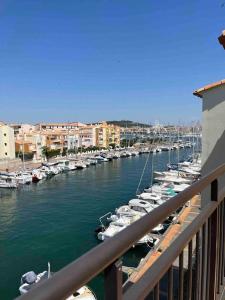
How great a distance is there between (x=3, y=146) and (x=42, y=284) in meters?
58.3

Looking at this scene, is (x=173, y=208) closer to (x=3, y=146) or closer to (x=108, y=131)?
(x=3, y=146)

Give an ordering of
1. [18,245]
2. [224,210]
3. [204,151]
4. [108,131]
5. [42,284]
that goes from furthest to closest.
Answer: [108,131]
[18,245]
[204,151]
[224,210]
[42,284]

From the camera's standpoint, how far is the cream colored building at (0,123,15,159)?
5559 centimetres

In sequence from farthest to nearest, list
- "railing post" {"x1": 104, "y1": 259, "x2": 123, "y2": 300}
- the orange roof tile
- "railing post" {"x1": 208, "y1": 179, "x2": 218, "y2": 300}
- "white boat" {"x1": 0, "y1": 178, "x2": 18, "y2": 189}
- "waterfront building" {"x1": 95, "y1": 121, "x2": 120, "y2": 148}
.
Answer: "waterfront building" {"x1": 95, "y1": 121, "x2": 120, "y2": 148}
"white boat" {"x1": 0, "y1": 178, "x2": 18, "y2": 189}
the orange roof tile
"railing post" {"x1": 208, "y1": 179, "x2": 218, "y2": 300}
"railing post" {"x1": 104, "y1": 259, "x2": 123, "y2": 300}

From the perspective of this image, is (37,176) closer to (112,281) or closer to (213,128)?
(213,128)

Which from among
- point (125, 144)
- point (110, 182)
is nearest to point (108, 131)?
point (125, 144)

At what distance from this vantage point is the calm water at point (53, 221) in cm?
1650

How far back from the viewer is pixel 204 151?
7816 mm

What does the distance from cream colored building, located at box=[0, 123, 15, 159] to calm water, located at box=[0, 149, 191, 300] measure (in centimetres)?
1644

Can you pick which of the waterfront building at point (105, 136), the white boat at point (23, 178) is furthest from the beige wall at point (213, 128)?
the waterfront building at point (105, 136)

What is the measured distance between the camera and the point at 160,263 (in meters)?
1.22

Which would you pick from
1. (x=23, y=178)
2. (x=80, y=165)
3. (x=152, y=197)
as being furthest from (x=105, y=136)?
(x=152, y=197)

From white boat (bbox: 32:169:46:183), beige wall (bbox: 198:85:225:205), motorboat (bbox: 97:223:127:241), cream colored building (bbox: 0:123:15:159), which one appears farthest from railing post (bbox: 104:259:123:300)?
cream colored building (bbox: 0:123:15:159)

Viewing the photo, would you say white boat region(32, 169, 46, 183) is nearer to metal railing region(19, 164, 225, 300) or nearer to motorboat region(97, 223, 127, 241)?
motorboat region(97, 223, 127, 241)
